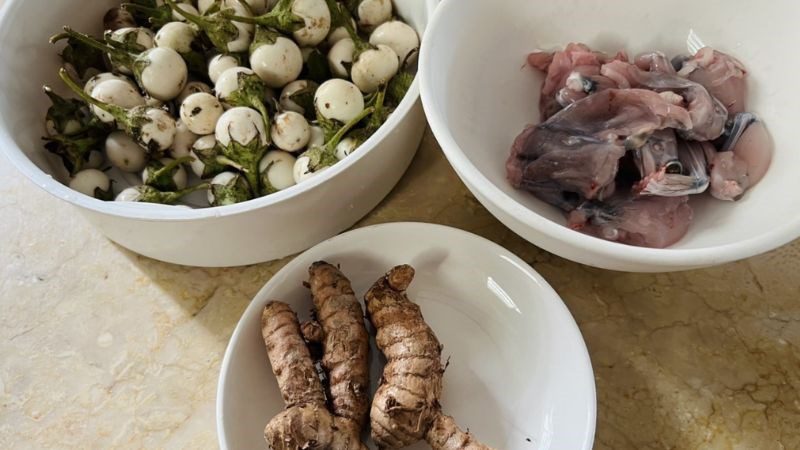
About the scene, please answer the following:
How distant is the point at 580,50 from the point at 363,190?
1.02 ft

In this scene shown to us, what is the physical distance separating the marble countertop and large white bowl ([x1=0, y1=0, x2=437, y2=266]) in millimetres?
61

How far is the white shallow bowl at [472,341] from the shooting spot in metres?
0.71

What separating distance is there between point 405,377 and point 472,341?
0.13m

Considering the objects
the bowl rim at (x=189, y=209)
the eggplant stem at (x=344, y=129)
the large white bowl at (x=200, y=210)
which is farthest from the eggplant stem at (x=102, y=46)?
the eggplant stem at (x=344, y=129)

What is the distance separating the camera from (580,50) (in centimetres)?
82

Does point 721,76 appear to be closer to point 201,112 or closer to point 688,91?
point 688,91

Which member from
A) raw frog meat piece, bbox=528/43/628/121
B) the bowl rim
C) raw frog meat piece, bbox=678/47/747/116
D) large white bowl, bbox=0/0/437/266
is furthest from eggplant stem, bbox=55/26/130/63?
raw frog meat piece, bbox=678/47/747/116

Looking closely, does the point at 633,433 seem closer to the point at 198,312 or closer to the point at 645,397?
the point at 645,397

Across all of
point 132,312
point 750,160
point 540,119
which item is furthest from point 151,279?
point 750,160

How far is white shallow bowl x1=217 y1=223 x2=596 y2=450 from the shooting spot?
2.34 feet

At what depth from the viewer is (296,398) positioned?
70 centimetres

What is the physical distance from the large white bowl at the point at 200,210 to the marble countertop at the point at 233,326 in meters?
0.06

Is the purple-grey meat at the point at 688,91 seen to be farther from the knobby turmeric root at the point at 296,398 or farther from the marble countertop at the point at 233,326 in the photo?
the knobby turmeric root at the point at 296,398

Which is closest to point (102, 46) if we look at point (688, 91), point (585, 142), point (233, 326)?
point (233, 326)
